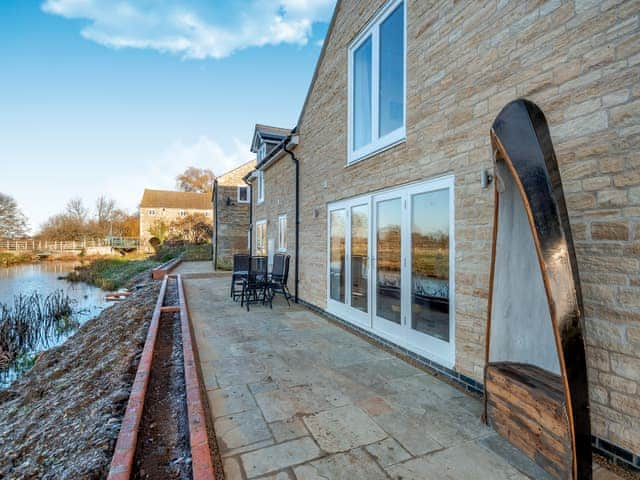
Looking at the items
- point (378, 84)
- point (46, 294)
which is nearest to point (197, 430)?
point (378, 84)

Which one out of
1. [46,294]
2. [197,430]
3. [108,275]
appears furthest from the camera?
[108,275]

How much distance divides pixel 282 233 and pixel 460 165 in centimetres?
651

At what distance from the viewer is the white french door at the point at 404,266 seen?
11.1 ft

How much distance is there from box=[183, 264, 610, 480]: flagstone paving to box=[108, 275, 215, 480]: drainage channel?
0.18 metres

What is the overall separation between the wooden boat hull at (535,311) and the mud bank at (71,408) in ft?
9.26

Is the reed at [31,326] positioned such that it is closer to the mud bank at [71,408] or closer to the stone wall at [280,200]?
the mud bank at [71,408]

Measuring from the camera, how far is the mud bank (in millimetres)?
2486

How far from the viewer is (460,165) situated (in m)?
3.13

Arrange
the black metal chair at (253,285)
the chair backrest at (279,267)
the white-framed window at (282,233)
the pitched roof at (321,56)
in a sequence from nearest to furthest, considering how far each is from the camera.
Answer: the pitched roof at (321,56), the black metal chair at (253,285), the chair backrest at (279,267), the white-framed window at (282,233)

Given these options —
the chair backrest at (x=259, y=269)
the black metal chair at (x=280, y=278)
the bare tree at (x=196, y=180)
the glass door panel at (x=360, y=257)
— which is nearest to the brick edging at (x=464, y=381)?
the glass door panel at (x=360, y=257)

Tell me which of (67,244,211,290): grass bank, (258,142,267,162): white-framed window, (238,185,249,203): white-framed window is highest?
(258,142,267,162): white-framed window

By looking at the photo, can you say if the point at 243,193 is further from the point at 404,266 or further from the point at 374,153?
the point at 404,266

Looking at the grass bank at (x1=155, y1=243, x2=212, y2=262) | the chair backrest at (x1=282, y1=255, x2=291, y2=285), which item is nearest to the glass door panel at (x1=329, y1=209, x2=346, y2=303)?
the chair backrest at (x1=282, y1=255, x2=291, y2=285)

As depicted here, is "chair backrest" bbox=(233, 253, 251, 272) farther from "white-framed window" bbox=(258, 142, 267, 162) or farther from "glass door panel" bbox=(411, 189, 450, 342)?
"glass door panel" bbox=(411, 189, 450, 342)
